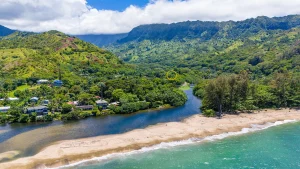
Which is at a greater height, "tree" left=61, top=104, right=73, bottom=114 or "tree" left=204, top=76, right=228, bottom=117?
"tree" left=204, top=76, right=228, bottom=117

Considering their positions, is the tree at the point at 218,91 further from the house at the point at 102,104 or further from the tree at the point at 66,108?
the tree at the point at 66,108

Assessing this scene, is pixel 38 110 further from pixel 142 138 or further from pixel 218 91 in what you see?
pixel 218 91

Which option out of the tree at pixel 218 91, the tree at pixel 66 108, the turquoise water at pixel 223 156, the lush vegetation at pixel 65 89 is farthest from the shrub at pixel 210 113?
the tree at pixel 66 108

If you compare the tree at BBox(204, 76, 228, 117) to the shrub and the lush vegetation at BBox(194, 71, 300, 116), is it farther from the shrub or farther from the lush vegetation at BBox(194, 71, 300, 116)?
the shrub

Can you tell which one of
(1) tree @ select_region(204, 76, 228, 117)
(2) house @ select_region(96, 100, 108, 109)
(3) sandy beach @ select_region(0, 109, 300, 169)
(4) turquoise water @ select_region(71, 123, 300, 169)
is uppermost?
(1) tree @ select_region(204, 76, 228, 117)

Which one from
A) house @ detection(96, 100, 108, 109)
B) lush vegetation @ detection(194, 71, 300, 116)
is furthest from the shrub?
house @ detection(96, 100, 108, 109)

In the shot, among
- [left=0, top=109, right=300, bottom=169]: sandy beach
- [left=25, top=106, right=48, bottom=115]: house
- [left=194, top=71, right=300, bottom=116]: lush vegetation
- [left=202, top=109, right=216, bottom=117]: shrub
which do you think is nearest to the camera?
[left=0, top=109, right=300, bottom=169]: sandy beach

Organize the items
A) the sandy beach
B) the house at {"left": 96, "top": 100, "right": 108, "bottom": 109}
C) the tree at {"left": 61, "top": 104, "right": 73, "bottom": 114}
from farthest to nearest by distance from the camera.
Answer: the house at {"left": 96, "top": 100, "right": 108, "bottom": 109} → the tree at {"left": 61, "top": 104, "right": 73, "bottom": 114} → the sandy beach
